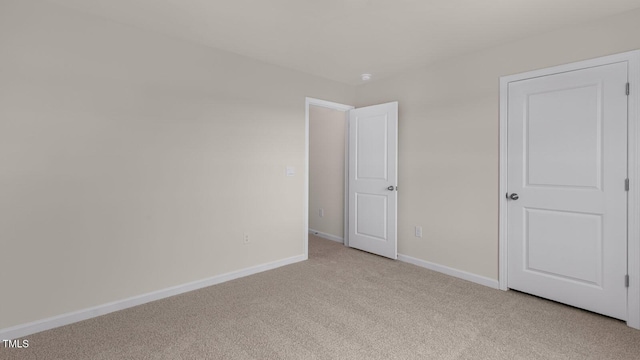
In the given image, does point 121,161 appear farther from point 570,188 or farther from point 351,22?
point 570,188

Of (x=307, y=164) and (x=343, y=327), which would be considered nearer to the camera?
(x=343, y=327)

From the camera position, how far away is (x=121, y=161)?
258 centimetres

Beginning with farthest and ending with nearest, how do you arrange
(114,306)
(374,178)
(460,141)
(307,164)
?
1. (374,178)
2. (307,164)
3. (460,141)
4. (114,306)

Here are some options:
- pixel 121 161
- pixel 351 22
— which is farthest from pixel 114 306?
pixel 351 22

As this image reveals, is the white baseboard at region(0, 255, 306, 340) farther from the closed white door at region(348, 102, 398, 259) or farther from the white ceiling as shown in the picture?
the white ceiling

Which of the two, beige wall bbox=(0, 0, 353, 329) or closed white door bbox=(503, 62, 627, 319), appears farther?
closed white door bbox=(503, 62, 627, 319)

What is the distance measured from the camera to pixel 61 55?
2.32 m

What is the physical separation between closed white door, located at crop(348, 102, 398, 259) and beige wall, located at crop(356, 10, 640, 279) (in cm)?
12

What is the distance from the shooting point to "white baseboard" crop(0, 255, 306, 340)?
2.18 m

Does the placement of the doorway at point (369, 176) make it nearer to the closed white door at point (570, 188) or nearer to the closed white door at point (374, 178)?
the closed white door at point (374, 178)

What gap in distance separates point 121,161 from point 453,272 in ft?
11.3

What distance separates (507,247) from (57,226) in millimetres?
3856

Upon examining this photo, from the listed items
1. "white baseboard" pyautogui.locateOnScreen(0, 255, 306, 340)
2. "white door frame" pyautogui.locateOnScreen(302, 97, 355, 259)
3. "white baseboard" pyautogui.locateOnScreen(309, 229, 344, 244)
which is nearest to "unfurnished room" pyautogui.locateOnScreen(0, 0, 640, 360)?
"white baseboard" pyautogui.locateOnScreen(0, 255, 306, 340)

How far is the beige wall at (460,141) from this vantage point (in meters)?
2.73
